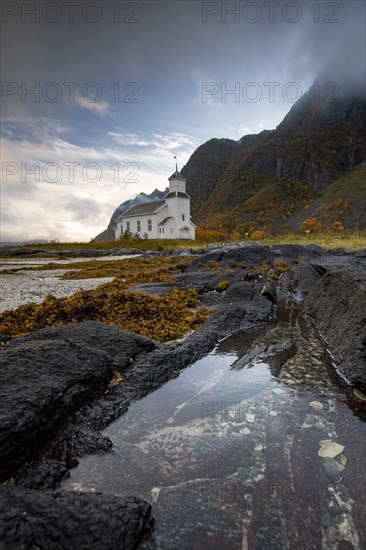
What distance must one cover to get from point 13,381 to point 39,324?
450 cm

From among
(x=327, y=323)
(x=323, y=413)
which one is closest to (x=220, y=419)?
(x=323, y=413)

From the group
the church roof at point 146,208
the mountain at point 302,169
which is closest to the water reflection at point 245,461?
the church roof at point 146,208

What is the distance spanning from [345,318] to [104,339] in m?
4.15

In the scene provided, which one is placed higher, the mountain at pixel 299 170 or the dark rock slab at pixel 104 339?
the mountain at pixel 299 170

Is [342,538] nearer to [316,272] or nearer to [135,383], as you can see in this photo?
[135,383]

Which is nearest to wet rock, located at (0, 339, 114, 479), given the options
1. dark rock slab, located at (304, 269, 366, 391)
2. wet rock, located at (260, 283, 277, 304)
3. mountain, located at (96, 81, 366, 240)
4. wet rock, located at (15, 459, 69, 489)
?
wet rock, located at (15, 459, 69, 489)

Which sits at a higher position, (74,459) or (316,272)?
(316,272)

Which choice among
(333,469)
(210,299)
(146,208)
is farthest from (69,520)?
(146,208)

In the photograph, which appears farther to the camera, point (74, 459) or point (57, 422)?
point (57, 422)

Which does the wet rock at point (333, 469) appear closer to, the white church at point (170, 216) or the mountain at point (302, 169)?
the white church at point (170, 216)

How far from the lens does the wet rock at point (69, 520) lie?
6.44 ft

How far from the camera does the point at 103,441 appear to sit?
3441mm

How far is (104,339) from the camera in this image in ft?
17.6

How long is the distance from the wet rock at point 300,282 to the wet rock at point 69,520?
9642 mm
